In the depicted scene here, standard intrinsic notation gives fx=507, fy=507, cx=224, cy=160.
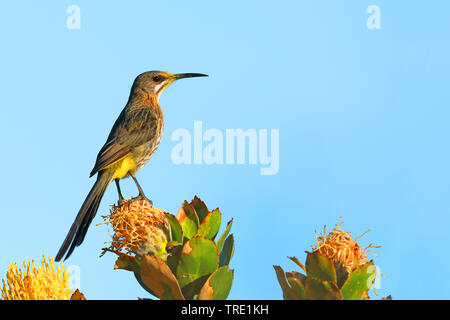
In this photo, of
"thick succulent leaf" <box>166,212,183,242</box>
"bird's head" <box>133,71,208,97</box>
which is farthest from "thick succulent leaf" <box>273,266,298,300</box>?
"bird's head" <box>133,71,208,97</box>

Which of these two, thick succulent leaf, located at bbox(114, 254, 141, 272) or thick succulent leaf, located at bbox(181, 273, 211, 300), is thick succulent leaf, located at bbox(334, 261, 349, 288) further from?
thick succulent leaf, located at bbox(114, 254, 141, 272)

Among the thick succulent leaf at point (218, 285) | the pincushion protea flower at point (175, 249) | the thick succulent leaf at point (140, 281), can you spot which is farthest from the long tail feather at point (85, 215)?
the thick succulent leaf at point (218, 285)

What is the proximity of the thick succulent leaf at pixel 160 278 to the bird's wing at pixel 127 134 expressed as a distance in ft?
8.60

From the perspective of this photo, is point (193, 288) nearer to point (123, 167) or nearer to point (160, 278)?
point (160, 278)

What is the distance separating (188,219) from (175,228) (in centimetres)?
18

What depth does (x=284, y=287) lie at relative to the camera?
11.5ft

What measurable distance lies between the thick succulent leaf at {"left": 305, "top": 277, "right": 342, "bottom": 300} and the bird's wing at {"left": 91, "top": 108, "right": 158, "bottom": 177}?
339 centimetres

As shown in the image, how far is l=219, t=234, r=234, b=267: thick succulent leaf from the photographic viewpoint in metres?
4.04

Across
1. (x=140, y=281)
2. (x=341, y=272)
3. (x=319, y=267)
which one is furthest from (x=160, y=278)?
(x=341, y=272)

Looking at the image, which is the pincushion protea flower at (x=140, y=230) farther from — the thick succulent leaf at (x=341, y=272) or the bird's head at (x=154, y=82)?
the bird's head at (x=154, y=82)

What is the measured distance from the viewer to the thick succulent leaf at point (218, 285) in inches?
137

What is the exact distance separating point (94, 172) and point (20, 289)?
2.21 meters
